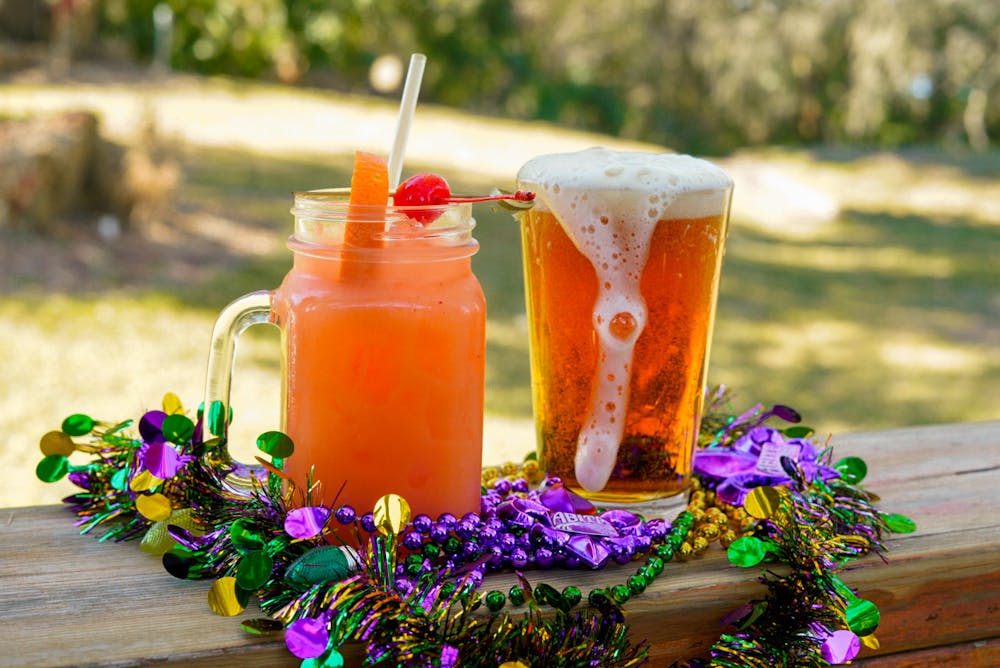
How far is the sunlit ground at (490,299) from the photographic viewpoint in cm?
420

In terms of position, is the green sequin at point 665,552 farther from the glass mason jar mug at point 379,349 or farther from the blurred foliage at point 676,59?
the blurred foliage at point 676,59

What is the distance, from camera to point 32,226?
18.0 feet

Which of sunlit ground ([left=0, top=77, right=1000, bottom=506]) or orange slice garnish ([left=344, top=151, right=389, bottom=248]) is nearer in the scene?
orange slice garnish ([left=344, top=151, right=389, bottom=248])

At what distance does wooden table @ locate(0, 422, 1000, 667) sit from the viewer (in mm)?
951

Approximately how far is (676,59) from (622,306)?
1171 cm

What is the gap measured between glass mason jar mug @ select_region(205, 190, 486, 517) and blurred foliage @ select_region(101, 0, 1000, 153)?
31.6ft

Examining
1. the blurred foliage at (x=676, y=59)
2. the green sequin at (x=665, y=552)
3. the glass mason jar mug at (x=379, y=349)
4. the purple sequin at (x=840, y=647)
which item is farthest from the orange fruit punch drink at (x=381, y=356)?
the blurred foliage at (x=676, y=59)

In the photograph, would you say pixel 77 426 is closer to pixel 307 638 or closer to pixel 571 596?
pixel 307 638

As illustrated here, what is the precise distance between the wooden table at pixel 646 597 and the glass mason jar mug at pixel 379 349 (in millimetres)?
175

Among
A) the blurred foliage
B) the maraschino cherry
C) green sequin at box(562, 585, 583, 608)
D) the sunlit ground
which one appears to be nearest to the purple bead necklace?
green sequin at box(562, 585, 583, 608)

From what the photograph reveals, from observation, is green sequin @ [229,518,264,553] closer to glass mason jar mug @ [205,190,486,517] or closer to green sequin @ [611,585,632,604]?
glass mason jar mug @ [205,190,486,517]

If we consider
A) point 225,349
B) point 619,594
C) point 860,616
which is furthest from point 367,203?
point 860,616

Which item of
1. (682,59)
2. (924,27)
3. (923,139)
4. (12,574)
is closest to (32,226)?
(12,574)

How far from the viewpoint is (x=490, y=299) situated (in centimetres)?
570
